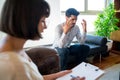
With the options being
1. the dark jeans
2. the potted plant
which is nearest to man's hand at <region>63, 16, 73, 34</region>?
the dark jeans

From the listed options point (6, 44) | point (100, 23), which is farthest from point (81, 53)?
point (6, 44)

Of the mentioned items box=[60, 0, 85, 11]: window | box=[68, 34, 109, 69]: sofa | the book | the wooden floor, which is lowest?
the wooden floor

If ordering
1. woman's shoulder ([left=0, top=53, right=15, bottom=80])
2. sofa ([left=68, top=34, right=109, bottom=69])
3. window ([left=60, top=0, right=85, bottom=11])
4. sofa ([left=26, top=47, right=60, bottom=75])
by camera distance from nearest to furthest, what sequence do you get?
woman's shoulder ([left=0, top=53, right=15, bottom=80])
sofa ([left=26, top=47, right=60, bottom=75])
sofa ([left=68, top=34, right=109, bottom=69])
window ([left=60, top=0, right=85, bottom=11])

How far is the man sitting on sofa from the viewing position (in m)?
2.63

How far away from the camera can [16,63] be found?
0.70m

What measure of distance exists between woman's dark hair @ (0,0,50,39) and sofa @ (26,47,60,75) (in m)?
0.87

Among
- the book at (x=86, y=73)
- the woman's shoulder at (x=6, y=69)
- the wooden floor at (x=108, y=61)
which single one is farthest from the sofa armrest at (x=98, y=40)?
the woman's shoulder at (x=6, y=69)

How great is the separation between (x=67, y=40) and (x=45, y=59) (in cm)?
113

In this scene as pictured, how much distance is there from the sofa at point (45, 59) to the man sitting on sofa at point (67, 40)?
1.00m

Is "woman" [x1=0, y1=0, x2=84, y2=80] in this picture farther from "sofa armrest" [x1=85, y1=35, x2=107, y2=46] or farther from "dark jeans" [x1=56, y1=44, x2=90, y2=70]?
"sofa armrest" [x1=85, y1=35, x2=107, y2=46]

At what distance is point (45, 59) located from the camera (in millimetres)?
1609

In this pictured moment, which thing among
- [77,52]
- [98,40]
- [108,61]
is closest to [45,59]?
[77,52]

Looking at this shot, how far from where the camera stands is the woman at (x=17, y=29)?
69cm

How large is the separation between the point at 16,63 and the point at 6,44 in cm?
11
